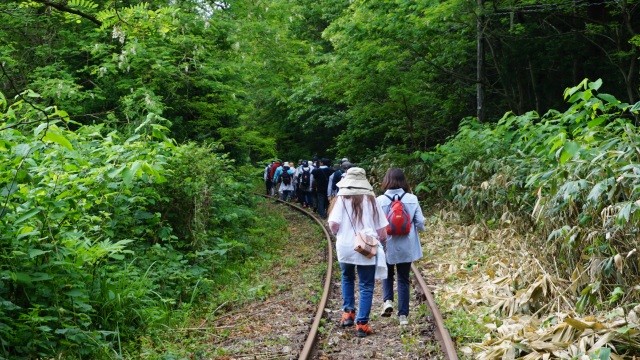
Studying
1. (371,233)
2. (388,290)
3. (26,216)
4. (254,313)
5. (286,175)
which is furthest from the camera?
(286,175)

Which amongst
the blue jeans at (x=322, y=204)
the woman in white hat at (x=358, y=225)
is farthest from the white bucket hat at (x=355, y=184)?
the blue jeans at (x=322, y=204)

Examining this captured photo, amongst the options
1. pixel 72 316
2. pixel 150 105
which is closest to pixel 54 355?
pixel 72 316

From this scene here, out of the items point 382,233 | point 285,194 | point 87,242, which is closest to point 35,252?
point 87,242

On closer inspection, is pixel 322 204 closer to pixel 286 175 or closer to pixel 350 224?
pixel 286 175

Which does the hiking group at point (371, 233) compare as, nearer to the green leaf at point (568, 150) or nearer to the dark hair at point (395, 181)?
the dark hair at point (395, 181)

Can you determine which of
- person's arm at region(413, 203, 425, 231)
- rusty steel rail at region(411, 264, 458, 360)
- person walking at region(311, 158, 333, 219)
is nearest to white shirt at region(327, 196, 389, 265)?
person's arm at region(413, 203, 425, 231)

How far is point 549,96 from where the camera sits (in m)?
20.7

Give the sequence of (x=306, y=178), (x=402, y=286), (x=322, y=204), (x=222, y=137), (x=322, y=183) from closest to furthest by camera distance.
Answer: (x=402, y=286) < (x=222, y=137) < (x=322, y=183) < (x=322, y=204) < (x=306, y=178)

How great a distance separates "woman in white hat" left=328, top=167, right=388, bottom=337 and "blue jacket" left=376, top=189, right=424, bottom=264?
1.14 ft

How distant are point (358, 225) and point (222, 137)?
1031cm

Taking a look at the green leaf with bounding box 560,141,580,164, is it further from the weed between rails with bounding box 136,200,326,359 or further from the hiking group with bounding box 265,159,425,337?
A: the weed between rails with bounding box 136,200,326,359

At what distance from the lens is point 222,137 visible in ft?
55.5

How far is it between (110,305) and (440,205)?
37.1ft

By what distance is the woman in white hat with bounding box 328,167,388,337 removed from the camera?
723 centimetres
